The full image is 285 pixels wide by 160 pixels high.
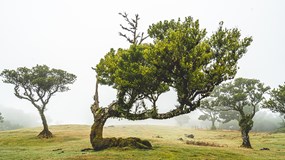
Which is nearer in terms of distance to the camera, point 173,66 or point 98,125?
point 173,66

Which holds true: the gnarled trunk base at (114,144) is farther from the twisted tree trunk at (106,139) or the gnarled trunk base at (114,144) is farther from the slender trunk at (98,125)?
the slender trunk at (98,125)

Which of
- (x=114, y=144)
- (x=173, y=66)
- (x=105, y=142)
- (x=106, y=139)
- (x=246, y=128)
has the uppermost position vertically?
(x=173, y=66)

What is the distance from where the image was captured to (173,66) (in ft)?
79.8

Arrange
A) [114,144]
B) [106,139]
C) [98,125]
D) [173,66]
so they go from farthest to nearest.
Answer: [98,125]
[106,139]
[114,144]
[173,66]

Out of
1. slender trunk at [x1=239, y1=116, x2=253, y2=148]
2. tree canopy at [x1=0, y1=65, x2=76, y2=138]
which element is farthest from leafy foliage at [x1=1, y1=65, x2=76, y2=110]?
slender trunk at [x1=239, y1=116, x2=253, y2=148]

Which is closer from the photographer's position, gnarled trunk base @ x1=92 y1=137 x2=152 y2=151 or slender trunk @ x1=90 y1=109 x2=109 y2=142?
gnarled trunk base @ x1=92 y1=137 x2=152 y2=151

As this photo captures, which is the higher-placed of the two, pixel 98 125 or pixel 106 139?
pixel 98 125

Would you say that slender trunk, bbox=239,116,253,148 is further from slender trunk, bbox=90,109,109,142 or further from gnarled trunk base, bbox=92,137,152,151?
slender trunk, bbox=90,109,109,142

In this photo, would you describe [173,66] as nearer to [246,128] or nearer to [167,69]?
[167,69]

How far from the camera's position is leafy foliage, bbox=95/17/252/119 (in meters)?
23.7

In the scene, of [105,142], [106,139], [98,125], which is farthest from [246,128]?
[98,125]

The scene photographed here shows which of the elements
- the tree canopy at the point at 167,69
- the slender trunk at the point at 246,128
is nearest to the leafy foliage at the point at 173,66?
the tree canopy at the point at 167,69

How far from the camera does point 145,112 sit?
2992 cm

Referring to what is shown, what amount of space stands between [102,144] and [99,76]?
29.0ft
